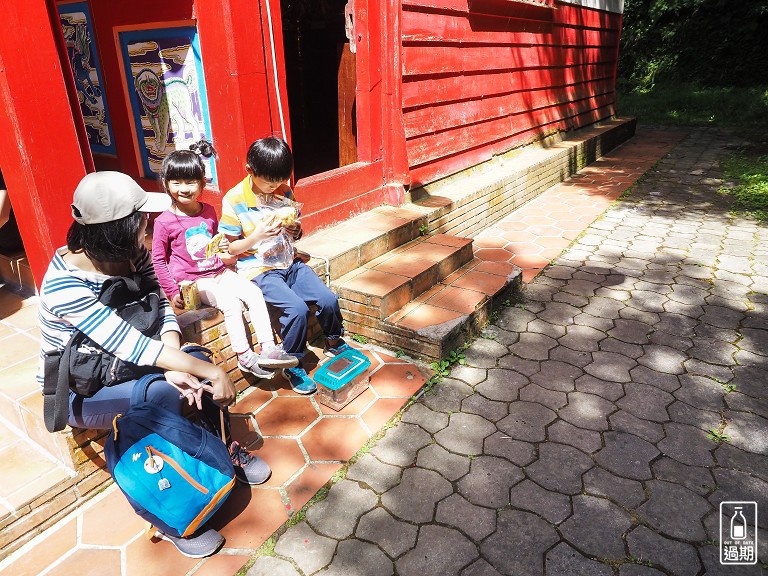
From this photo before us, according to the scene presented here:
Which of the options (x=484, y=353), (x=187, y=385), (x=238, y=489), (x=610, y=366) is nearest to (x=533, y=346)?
(x=484, y=353)

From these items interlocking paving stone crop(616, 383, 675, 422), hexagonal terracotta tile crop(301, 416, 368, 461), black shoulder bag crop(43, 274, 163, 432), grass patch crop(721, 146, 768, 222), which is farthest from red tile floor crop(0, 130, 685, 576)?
grass patch crop(721, 146, 768, 222)

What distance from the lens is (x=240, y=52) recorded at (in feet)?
11.8

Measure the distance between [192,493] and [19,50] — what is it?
2455 mm

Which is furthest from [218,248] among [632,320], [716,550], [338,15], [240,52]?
[338,15]

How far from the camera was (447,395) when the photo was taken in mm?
3389

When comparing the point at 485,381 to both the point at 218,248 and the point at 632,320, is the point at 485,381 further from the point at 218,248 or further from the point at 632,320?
the point at 218,248

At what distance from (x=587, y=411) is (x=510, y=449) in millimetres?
659

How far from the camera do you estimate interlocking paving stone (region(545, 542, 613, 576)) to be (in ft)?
7.15

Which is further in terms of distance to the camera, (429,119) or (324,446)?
(429,119)

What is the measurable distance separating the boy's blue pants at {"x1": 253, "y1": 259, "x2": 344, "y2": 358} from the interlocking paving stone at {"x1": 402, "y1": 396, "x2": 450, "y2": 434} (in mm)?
786

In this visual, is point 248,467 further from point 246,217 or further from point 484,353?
point 484,353

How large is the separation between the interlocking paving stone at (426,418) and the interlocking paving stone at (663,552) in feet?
3.76

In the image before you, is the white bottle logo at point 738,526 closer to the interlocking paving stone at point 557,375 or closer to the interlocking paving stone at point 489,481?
the interlocking paving stone at point 489,481

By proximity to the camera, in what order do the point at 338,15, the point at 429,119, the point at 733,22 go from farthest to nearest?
the point at 733,22 → the point at 338,15 → the point at 429,119
